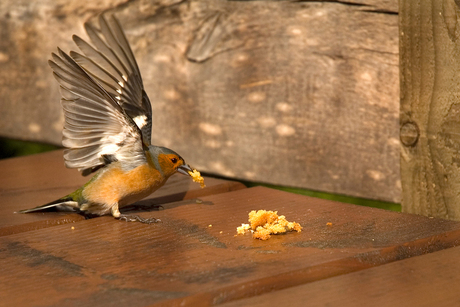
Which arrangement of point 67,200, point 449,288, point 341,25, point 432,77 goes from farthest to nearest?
point 341,25, point 67,200, point 432,77, point 449,288

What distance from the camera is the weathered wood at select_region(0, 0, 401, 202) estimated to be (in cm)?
262

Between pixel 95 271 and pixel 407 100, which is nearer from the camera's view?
pixel 95 271

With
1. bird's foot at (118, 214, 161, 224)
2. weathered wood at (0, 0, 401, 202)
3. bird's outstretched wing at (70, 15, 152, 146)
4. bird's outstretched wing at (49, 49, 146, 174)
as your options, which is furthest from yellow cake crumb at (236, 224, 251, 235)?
bird's outstretched wing at (70, 15, 152, 146)

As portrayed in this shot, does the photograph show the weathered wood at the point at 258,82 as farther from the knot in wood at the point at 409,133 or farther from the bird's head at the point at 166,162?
the bird's head at the point at 166,162

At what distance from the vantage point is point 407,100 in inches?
91.1

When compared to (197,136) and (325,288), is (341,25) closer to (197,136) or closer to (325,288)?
(197,136)

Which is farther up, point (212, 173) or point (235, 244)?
point (235, 244)

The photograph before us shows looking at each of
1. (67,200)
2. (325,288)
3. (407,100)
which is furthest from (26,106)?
(325,288)

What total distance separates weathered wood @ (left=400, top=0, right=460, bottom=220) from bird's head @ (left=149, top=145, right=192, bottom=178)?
32.7 inches

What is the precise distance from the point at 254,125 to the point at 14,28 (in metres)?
1.39

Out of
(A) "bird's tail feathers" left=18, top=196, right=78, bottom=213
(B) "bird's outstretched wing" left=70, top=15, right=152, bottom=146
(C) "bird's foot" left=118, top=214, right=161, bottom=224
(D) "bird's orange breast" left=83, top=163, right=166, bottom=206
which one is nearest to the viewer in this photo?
(C) "bird's foot" left=118, top=214, right=161, bottom=224

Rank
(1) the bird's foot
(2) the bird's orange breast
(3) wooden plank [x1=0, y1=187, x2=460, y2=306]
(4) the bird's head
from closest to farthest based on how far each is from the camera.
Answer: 1. (3) wooden plank [x1=0, y1=187, x2=460, y2=306]
2. (1) the bird's foot
3. (2) the bird's orange breast
4. (4) the bird's head

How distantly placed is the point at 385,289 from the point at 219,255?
0.46 metres

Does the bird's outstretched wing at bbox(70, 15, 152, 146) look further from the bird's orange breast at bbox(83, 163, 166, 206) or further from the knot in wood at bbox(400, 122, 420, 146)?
the knot in wood at bbox(400, 122, 420, 146)
